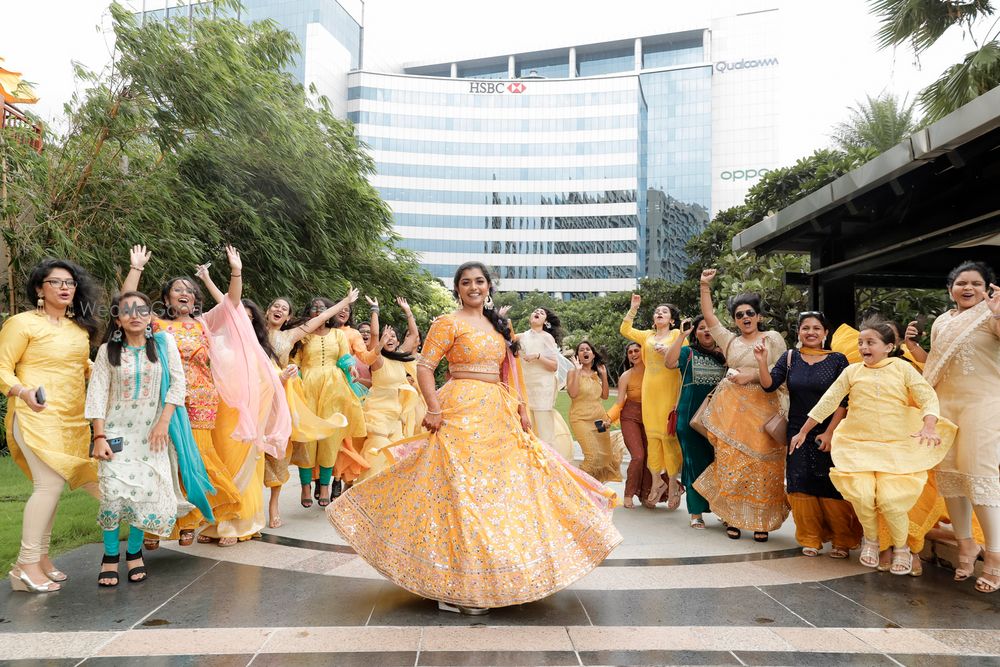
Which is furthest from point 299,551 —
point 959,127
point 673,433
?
point 959,127

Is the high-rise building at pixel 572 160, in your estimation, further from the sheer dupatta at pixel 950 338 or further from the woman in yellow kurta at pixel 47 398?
the sheer dupatta at pixel 950 338

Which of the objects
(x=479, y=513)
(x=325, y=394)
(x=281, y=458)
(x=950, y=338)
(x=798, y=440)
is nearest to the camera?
(x=479, y=513)

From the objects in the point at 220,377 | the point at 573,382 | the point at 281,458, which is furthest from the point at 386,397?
the point at 220,377

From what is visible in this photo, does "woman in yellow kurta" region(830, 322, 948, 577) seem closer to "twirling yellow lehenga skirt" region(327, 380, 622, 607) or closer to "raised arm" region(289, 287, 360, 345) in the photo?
"twirling yellow lehenga skirt" region(327, 380, 622, 607)

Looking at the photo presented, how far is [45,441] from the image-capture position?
432 cm

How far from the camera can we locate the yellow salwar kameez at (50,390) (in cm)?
430

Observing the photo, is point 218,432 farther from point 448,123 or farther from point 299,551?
point 448,123

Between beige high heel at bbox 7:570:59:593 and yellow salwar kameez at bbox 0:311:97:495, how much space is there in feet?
1.87

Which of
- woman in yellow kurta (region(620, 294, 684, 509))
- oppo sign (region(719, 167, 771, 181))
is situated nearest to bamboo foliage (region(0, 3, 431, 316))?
woman in yellow kurta (region(620, 294, 684, 509))

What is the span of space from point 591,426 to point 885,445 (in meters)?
3.78

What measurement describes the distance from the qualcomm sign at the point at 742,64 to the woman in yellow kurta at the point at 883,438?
94558 millimetres

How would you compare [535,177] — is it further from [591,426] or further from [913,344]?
[913,344]

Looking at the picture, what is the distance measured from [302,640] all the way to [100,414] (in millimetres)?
2019

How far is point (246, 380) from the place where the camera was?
5.57 metres
